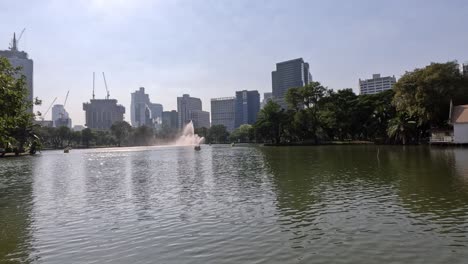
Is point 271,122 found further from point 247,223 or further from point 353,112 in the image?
point 247,223

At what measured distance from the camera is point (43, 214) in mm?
18750

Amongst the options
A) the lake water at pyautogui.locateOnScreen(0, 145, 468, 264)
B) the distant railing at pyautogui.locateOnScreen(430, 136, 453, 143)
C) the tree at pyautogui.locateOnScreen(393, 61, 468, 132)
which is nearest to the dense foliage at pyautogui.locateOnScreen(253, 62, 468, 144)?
the tree at pyautogui.locateOnScreen(393, 61, 468, 132)

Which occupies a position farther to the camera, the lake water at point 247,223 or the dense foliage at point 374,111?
the dense foliage at point 374,111

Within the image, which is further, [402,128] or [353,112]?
[353,112]

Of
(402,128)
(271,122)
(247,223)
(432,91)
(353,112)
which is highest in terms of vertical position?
(432,91)

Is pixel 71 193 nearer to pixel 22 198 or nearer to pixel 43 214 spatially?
pixel 22 198

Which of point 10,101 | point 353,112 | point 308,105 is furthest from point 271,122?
point 10,101

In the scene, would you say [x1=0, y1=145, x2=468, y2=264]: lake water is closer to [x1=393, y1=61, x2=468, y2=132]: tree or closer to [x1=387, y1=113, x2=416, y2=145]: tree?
[x1=393, y1=61, x2=468, y2=132]: tree

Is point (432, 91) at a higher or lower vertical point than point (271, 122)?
higher

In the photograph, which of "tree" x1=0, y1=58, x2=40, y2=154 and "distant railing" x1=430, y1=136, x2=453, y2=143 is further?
"distant railing" x1=430, y1=136, x2=453, y2=143

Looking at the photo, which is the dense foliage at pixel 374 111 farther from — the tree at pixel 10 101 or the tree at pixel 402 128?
the tree at pixel 10 101

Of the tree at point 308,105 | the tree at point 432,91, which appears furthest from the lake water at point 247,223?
the tree at point 308,105

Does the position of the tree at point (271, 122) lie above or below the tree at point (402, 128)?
above

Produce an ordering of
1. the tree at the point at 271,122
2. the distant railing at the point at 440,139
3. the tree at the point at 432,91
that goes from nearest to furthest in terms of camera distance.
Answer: the distant railing at the point at 440,139 < the tree at the point at 432,91 < the tree at the point at 271,122
